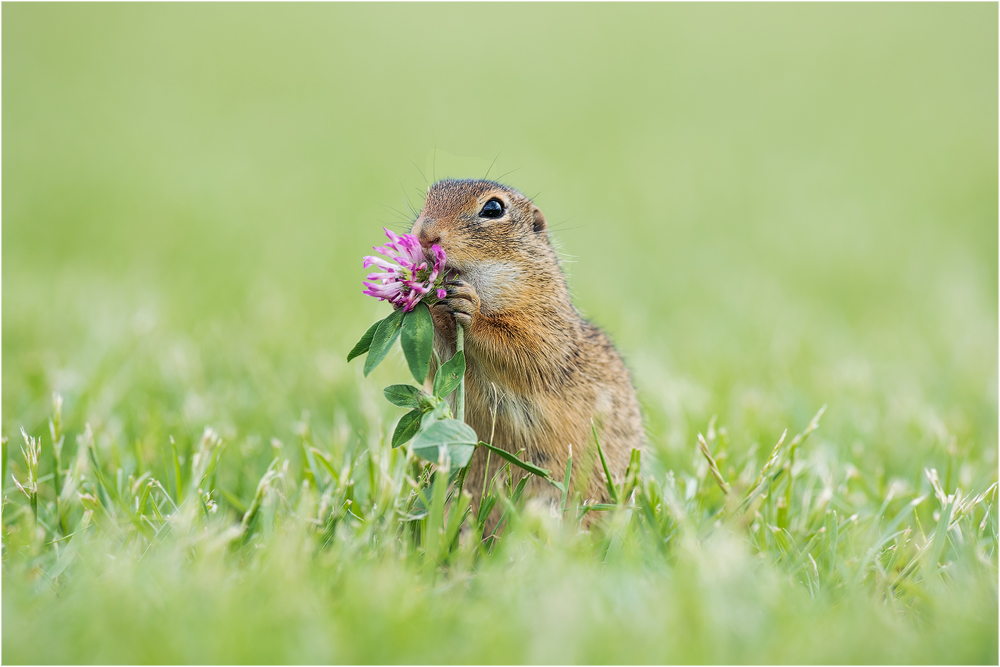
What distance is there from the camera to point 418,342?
2.35m

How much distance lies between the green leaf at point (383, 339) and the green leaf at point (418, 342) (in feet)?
0.12

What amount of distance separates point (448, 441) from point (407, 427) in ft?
0.57

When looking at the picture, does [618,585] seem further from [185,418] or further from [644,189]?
[644,189]

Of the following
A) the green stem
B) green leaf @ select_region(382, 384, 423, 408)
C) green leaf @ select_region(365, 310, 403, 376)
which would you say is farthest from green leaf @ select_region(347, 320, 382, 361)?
the green stem

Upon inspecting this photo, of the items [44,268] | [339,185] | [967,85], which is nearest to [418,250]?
[44,268]

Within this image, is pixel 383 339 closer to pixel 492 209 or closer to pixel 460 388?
pixel 460 388

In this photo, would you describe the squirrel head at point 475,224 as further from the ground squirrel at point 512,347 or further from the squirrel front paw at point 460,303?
the squirrel front paw at point 460,303

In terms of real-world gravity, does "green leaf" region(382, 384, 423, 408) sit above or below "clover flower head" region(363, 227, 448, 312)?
below

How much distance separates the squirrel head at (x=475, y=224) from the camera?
8.61 ft

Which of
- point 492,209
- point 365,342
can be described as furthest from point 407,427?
point 492,209

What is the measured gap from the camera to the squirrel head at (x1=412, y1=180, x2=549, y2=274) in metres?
2.62

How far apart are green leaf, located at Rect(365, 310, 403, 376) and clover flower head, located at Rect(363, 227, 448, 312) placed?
45 millimetres

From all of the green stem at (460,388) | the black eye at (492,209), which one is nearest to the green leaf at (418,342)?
the green stem at (460,388)

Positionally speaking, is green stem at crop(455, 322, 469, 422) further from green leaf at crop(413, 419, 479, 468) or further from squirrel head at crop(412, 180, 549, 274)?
squirrel head at crop(412, 180, 549, 274)
